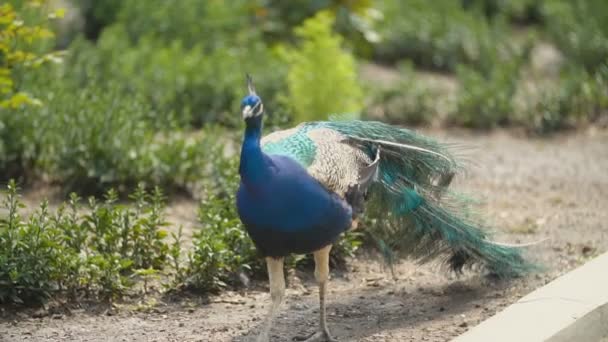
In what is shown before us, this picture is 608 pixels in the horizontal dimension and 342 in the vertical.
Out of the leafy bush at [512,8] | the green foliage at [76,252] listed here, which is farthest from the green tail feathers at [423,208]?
the leafy bush at [512,8]

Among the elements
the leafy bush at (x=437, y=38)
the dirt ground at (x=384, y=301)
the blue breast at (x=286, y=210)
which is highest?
the blue breast at (x=286, y=210)

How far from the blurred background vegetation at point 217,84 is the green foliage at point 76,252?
0.01m

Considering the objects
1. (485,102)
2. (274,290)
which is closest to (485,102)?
(485,102)

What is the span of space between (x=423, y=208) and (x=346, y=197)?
804 millimetres

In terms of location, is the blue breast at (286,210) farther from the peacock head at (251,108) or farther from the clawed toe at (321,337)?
the clawed toe at (321,337)

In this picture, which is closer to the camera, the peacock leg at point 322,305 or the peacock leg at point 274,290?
the peacock leg at point 274,290

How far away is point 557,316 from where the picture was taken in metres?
4.89

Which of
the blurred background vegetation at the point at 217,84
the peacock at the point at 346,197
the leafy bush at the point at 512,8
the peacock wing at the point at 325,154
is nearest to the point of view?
the peacock at the point at 346,197

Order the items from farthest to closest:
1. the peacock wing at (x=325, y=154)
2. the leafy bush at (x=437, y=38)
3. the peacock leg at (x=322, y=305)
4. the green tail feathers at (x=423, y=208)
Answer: the leafy bush at (x=437, y=38) → the green tail feathers at (x=423, y=208) → the peacock leg at (x=322, y=305) → the peacock wing at (x=325, y=154)

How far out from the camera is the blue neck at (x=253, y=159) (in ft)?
14.3

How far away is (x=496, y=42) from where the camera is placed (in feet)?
35.1

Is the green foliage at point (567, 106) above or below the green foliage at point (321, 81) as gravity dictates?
below

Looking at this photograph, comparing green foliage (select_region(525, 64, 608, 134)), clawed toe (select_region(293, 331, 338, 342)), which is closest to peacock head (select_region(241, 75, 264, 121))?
clawed toe (select_region(293, 331, 338, 342))

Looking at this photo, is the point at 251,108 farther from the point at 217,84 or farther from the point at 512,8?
the point at 512,8
